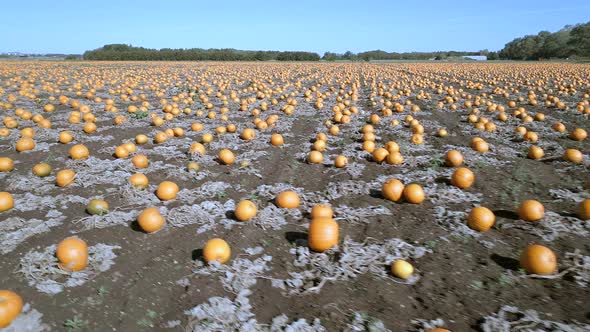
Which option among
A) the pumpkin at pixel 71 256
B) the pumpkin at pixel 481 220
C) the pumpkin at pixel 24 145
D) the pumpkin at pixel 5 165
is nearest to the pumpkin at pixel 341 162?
the pumpkin at pixel 481 220

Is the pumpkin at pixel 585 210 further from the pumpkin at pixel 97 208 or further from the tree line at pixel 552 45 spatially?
the tree line at pixel 552 45

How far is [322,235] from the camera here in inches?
175

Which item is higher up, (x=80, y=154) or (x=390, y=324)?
(x=80, y=154)

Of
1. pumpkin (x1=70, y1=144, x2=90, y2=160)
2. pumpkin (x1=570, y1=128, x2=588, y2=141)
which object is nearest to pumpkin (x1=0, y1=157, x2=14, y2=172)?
pumpkin (x1=70, y1=144, x2=90, y2=160)

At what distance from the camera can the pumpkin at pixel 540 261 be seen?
386 cm

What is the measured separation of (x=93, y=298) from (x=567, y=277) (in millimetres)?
5521

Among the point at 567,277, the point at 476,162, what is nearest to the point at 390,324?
the point at 567,277

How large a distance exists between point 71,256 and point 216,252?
1.74 m

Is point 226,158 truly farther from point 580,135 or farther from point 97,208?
point 580,135

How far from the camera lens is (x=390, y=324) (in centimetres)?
337

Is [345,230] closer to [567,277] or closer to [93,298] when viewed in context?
[567,277]

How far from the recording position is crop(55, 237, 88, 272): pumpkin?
13.4 feet

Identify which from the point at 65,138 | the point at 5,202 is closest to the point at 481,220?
the point at 5,202

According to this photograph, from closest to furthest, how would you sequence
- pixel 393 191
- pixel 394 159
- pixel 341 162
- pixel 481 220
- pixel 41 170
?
pixel 481 220
pixel 393 191
pixel 41 170
pixel 341 162
pixel 394 159
